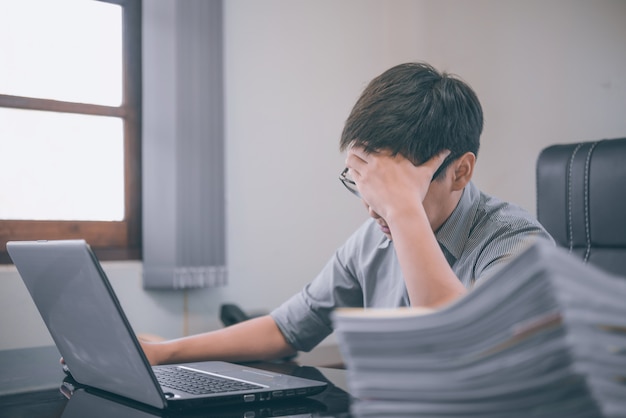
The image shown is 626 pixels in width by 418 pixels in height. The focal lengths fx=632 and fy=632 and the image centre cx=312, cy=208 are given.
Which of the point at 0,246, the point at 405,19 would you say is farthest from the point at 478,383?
the point at 405,19

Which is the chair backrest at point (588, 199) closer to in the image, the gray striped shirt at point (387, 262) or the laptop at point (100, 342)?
the gray striped shirt at point (387, 262)

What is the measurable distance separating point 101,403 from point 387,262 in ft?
2.42

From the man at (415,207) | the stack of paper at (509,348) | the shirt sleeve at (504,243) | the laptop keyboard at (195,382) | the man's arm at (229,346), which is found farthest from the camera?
the man's arm at (229,346)

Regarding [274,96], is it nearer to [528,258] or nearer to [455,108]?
[455,108]

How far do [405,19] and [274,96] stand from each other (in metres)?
0.76

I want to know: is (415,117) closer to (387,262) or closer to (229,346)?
(387,262)

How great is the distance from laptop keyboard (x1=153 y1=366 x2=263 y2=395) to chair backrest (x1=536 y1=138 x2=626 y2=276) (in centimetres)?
83

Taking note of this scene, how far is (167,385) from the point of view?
34.7 inches

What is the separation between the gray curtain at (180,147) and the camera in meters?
2.11

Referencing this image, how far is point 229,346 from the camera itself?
124cm

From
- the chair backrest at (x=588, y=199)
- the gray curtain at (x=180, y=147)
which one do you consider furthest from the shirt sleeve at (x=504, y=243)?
the gray curtain at (x=180, y=147)

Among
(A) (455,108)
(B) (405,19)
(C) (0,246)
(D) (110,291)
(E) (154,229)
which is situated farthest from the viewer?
(B) (405,19)

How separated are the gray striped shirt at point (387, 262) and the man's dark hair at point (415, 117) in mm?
146

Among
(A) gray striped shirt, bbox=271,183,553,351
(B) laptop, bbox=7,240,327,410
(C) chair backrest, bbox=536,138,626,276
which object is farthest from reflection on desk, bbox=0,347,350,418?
(C) chair backrest, bbox=536,138,626,276
